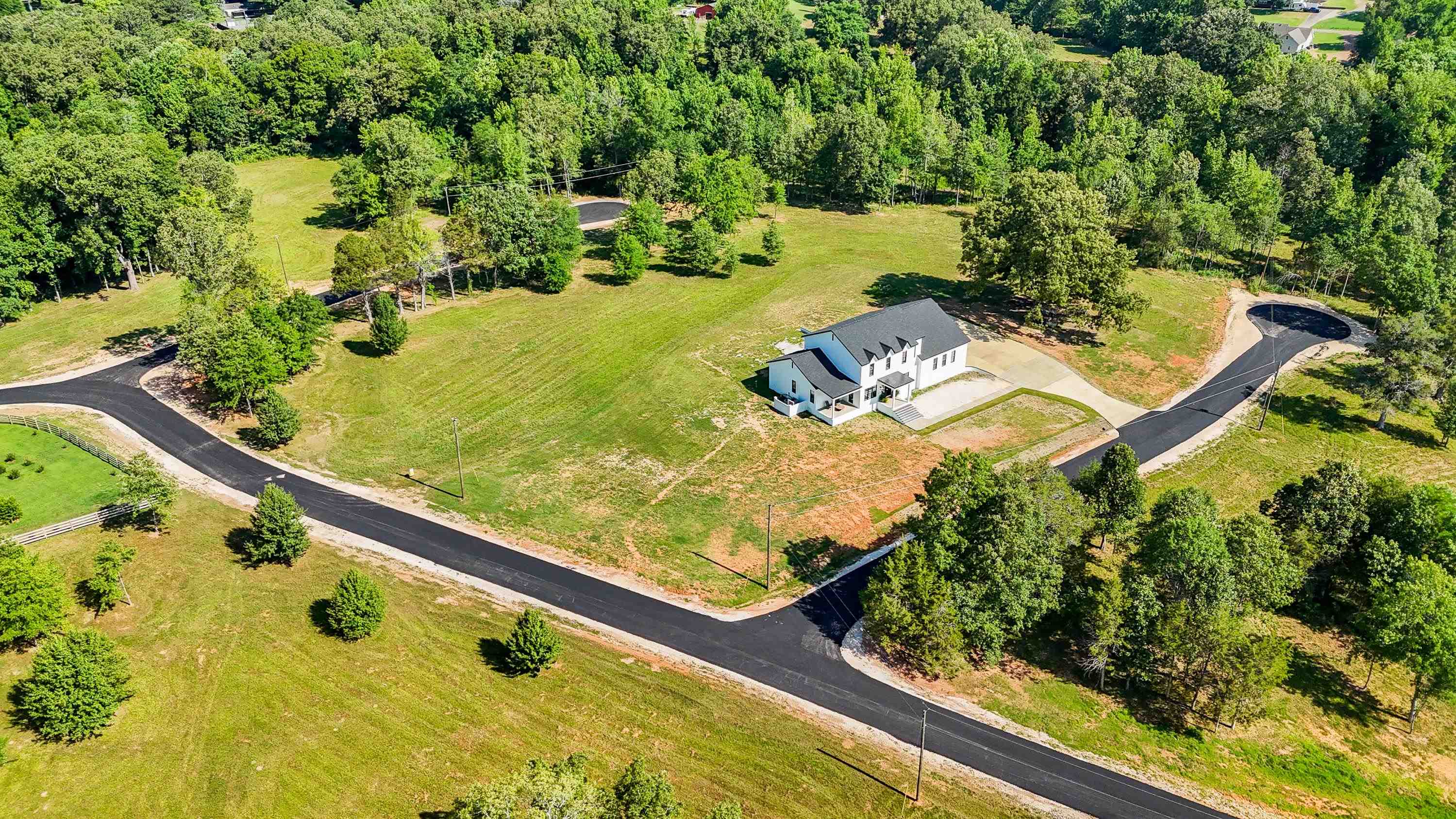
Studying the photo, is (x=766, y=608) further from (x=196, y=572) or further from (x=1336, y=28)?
(x=1336, y=28)

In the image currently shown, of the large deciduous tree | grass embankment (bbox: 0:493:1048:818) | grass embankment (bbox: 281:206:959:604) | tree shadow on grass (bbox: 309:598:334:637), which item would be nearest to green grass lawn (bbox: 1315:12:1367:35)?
the large deciduous tree

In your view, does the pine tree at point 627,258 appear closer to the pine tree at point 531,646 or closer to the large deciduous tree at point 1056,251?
the large deciduous tree at point 1056,251

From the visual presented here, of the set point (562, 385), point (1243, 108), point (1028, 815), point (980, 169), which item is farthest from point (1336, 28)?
point (1028, 815)

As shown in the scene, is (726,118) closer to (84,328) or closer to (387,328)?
(387,328)

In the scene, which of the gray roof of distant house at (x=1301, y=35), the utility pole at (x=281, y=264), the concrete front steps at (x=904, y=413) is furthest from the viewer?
the gray roof of distant house at (x=1301, y=35)

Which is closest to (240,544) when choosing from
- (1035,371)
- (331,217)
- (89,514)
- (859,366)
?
(89,514)

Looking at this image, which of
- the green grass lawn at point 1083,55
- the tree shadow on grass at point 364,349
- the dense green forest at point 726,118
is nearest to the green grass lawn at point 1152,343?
the dense green forest at point 726,118

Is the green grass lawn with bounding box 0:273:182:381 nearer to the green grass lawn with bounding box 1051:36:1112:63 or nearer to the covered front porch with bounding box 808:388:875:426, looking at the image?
the covered front porch with bounding box 808:388:875:426
